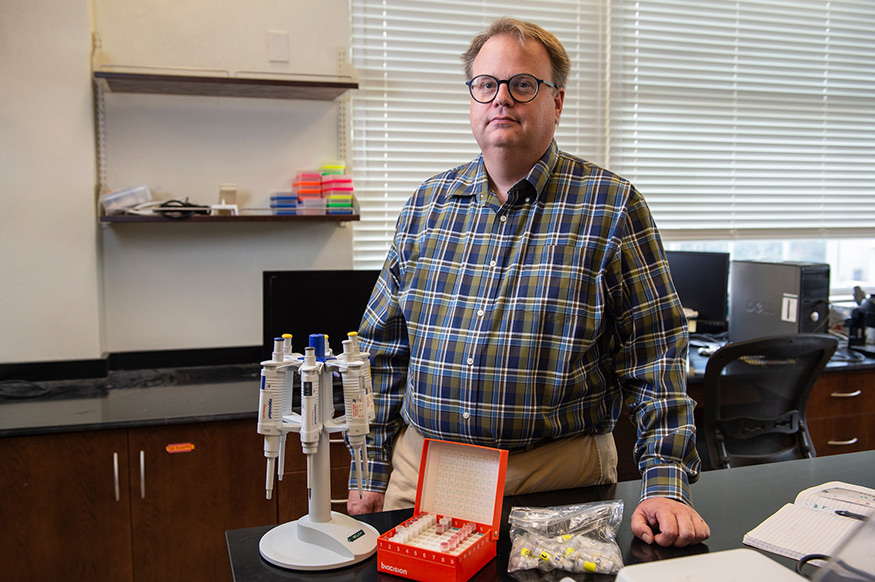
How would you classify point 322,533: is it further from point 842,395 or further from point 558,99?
point 842,395

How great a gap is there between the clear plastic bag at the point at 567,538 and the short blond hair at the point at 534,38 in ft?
3.06

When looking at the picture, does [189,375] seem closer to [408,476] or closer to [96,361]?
[96,361]

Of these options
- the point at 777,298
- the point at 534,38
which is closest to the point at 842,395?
the point at 777,298

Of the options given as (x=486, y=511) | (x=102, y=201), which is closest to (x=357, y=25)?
(x=102, y=201)

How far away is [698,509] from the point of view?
1398 millimetres

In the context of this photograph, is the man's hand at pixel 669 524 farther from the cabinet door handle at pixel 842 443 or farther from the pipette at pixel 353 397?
the cabinet door handle at pixel 842 443

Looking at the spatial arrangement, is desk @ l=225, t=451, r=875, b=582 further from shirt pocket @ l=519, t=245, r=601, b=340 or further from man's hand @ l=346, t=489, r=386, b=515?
shirt pocket @ l=519, t=245, r=601, b=340

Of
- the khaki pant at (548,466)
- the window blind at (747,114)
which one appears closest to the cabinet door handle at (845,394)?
the window blind at (747,114)

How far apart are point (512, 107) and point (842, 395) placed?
2.38 meters

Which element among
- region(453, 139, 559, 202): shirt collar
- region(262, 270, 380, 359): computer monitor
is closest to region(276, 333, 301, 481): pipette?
region(453, 139, 559, 202): shirt collar

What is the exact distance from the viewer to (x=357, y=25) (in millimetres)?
3158

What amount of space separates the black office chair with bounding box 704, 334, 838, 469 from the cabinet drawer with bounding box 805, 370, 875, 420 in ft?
1.95

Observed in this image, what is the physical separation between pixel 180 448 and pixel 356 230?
1.29 m

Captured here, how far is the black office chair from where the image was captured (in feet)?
7.95
